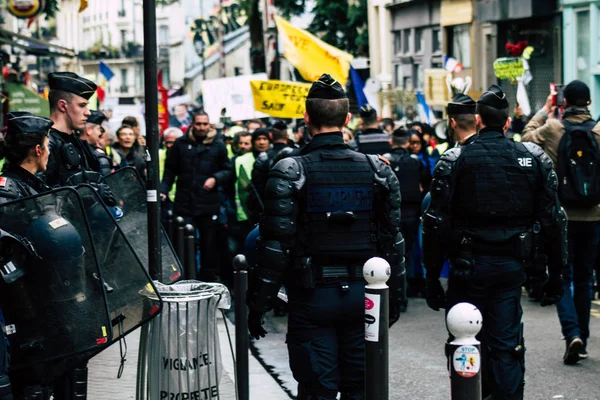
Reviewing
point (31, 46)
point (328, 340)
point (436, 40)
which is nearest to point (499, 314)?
point (328, 340)

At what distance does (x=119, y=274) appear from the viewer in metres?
5.86

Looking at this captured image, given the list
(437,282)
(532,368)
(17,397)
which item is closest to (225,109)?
(532,368)

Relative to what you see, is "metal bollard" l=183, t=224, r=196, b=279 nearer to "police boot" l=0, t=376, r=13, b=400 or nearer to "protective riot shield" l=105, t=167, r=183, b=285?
"protective riot shield" l=105, t=167, r=183, b=285

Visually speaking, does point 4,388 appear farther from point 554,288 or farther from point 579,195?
point 579,195

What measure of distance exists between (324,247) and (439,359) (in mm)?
4015

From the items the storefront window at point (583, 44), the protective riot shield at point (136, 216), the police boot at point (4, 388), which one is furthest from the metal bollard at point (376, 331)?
the storefront window at point (583, 44)

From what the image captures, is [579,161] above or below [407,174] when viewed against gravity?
above

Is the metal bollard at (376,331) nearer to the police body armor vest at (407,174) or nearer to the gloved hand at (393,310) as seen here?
the gloved hand at (393,310)

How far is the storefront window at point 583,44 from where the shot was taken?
2578 cm

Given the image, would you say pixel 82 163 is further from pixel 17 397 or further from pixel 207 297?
pixel 17 397

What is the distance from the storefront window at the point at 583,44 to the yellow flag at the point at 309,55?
8963 mm

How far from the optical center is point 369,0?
41.7 meters

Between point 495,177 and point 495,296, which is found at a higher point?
point 495,177

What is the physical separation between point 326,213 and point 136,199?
70.1 inches
